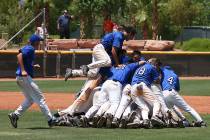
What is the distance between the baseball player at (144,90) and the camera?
1389 centimetres

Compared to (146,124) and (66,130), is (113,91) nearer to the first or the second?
(146,124)

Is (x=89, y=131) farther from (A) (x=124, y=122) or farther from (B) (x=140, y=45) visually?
(B) (x=140, y=45)

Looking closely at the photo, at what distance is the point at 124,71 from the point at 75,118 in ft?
4.47

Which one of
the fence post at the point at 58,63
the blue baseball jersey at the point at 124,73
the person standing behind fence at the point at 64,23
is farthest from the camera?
the person standing behind fence at the point at 64,23

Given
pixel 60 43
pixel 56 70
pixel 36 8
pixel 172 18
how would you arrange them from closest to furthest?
pixel 56 70 < pixel 60 43 < pixel 36 8 < pixel 172 18

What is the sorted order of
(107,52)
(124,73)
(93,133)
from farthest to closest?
(107,52) < (124,73) < (93,133)

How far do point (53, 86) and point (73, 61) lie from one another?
172 inches

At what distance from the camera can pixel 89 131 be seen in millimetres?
13234

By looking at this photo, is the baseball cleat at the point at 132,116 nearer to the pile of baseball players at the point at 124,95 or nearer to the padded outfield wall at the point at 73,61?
the pile of baseball players at the point at 124,95

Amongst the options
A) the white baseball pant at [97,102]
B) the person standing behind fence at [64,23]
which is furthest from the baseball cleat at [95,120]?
the person standing behind fence at [64,23]

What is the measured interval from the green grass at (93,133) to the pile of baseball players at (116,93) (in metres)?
0.35

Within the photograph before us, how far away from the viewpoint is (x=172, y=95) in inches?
569

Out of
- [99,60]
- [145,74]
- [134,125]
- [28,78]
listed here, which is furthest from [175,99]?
[28,78]

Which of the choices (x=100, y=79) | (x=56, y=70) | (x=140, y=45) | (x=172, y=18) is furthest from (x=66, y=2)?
(x=100, y=79)
